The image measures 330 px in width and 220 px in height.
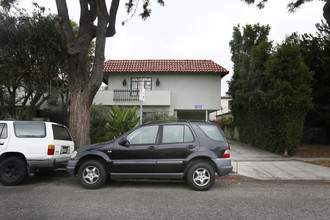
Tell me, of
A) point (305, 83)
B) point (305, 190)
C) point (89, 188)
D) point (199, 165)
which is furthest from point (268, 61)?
point (89, 188)

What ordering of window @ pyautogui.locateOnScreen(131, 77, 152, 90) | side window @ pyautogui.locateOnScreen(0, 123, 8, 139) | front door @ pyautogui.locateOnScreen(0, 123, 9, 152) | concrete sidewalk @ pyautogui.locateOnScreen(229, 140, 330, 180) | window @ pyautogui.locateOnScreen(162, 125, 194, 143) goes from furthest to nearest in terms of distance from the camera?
1. window @ pyautogui.locateOnScreen(131, 77, 152, 90)
2. concrete sidewalk @ pyautogui.locateOnScreen(229, 140, 330, 180)
3. side window @ pyautogui.locateOnScreen(0, 123, 8, 139)
4. front door @ pyautogui.locateOnScreen(0, 123, 9, 152)
5. window @ pyautogui.locateOnScreen(162, 125, 194, 143)

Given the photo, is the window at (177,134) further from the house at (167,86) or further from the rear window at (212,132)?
the house at (167,86)

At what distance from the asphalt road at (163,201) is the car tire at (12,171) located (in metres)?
0.18

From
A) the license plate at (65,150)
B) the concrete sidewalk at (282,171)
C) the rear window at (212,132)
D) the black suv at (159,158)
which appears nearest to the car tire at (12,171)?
the license plate at (65,150)

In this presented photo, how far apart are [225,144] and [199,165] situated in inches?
34.2

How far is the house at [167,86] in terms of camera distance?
17.2 metres

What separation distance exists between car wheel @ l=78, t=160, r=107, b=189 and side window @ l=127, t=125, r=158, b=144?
3.31 ft

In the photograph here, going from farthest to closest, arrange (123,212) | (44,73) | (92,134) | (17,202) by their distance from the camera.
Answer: (92,134) → (44,73) → (17,202) → (123,212)

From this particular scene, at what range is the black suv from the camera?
591cm

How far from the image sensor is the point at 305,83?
12.0 metres

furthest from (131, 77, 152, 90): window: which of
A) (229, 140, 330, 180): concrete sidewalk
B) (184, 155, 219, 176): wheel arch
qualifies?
(184, 155, 219, 176): wheel arch

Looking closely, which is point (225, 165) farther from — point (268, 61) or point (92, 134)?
point (92, 134)

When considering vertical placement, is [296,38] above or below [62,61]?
above

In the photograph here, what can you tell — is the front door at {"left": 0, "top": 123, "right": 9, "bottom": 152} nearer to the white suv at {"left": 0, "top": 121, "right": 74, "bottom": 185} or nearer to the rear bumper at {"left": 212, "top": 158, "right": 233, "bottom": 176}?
the white suv at {"left": 0, "top": 121, "right": 74, "bottom": 185}
